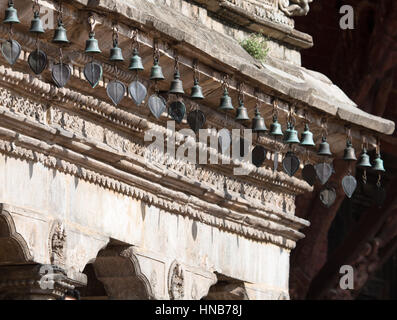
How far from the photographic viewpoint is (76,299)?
1312cm

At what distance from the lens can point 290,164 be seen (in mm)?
14891

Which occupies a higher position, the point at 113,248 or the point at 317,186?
the point at 317,186

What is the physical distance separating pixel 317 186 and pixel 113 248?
791 centimetres

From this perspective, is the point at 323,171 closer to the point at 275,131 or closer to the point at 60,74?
the point at 275,131

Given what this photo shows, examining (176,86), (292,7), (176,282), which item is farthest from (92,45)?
(292,7)

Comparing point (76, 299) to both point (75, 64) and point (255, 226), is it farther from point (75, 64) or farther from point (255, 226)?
point (255, 226)

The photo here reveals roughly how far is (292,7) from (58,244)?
14.0 ft

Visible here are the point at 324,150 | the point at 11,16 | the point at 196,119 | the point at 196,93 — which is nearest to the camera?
the point at 11,16

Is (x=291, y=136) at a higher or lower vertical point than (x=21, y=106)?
higher

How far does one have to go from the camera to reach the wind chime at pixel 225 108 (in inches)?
558

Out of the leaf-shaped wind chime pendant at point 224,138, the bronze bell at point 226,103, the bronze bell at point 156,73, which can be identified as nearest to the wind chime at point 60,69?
the bronze bell at point 156,73

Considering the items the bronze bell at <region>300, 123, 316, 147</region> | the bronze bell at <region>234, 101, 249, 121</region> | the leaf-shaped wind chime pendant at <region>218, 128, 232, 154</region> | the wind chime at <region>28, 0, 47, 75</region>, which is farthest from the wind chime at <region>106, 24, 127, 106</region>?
the bronze bell at <region>300, 123, 316, 147</region>

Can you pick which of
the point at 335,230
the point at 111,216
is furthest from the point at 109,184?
the point at 335,230

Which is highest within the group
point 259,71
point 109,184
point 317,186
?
point 317,186
